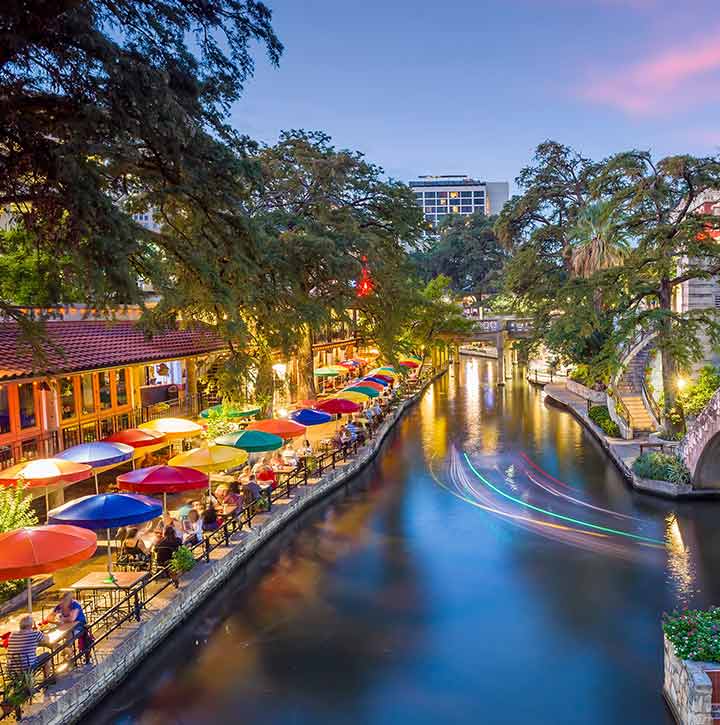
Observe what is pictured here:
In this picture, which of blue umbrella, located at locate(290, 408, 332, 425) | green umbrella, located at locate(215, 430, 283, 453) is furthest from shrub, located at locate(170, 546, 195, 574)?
blue umbrella, located at locate(290, 408, 332, 425)

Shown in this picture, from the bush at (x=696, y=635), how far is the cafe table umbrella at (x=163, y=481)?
1105 centimetres

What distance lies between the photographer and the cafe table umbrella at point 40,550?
1091 cm

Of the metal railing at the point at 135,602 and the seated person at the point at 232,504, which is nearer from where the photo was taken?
the metal railing at the point at 135,602

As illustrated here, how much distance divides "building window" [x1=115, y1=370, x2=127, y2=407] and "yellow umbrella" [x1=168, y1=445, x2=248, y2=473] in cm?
817

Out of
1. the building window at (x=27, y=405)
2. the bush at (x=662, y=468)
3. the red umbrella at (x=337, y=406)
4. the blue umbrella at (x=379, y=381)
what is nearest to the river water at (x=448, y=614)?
the bush at (x=662, y=468)

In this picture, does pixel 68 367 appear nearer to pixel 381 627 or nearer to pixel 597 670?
pixel 381 627

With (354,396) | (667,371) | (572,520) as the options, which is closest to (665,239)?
(667,371)

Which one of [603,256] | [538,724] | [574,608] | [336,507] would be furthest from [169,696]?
[603,256]

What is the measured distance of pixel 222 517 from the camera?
18375mm

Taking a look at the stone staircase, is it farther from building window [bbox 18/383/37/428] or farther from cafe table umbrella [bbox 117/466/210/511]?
building window [bbox 18/383/37/428]

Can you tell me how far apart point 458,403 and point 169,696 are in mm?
41853

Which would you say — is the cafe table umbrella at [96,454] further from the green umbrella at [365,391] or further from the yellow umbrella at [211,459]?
the green umbrella at [365,391]

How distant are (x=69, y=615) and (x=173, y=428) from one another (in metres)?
10.7

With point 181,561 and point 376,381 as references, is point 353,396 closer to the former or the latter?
point 376,381
